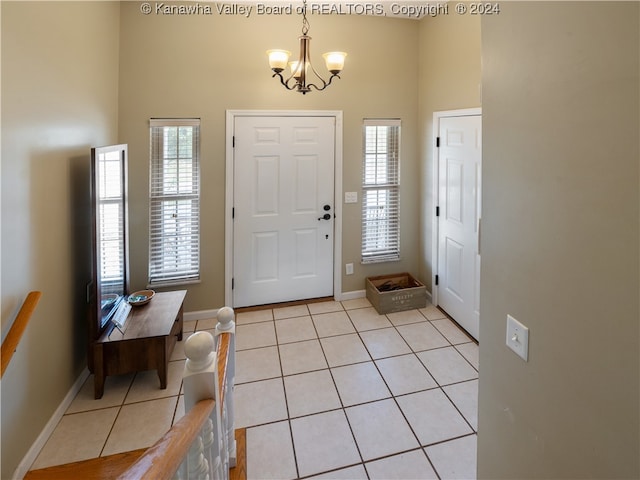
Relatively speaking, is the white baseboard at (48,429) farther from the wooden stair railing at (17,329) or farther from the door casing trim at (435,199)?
the door casing trim at (435,199)

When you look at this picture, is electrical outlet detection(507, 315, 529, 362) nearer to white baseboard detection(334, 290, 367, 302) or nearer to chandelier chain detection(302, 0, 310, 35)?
white baseboard detection(334, 290, 367, 302)

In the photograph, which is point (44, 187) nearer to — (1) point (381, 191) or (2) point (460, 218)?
(1) point (381, 191)

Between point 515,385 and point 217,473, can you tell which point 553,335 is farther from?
point 217,473

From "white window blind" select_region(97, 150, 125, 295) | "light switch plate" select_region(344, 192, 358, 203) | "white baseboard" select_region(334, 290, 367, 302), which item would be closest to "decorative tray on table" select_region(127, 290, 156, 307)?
"white window blind" select_region(97, 150, 125, 295)

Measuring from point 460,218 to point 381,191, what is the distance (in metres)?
0.95

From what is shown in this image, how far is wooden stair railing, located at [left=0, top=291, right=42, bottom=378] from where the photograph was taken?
158 centimetres

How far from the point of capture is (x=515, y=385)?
42.7 inches

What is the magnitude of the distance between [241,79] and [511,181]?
3019 mm

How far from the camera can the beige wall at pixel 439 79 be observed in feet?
9.70

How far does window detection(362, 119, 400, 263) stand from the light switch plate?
0.10 m

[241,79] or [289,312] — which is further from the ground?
[241,79]

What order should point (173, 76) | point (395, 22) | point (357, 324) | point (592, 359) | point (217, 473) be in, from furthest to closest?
1. point (395, 22)
2. point (357, 324)
3. point (173, 76)
4. point (217, 473)
5. point (592, 359)

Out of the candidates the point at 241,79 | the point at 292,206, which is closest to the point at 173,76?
the point at 241,79

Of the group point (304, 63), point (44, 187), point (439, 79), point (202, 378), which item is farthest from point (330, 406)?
point (439, 79)
